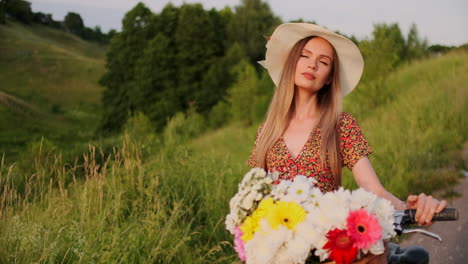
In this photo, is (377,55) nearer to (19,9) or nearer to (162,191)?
(162,191)

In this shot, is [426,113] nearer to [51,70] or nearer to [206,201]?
[206,201]

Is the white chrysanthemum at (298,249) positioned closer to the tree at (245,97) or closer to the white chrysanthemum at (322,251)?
the white chrysanthemum at (322,251)

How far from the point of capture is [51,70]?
216 ft

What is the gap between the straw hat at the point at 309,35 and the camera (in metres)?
2.96

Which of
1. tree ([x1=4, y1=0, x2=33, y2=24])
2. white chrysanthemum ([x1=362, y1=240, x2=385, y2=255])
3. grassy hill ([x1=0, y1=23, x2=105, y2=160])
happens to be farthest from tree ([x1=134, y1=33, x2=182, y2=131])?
tree ([x1=4, y1=0, x2=33, y2=24])

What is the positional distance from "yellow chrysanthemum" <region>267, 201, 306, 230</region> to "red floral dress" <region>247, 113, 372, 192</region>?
1.07 m

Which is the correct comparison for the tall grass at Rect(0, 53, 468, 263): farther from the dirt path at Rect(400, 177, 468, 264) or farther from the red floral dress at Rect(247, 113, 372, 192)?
the red floral dress at Rect(247, 113, 372, 192)

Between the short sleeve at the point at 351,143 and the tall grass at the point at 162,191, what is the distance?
194 cm

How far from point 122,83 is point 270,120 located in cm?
4347

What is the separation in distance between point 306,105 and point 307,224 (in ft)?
4.68

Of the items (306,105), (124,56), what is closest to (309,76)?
(306,105)

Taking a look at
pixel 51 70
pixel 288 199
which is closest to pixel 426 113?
pixel 288 199

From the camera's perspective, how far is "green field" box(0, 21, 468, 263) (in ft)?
14.7

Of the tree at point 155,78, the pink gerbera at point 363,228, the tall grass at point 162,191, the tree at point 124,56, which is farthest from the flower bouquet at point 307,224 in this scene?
the tree at point 124,56
